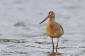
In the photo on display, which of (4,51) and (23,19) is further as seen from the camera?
(23,19)

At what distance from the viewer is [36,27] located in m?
12.3

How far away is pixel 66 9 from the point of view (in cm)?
1584

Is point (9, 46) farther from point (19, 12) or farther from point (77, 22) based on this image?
point (19, 12)

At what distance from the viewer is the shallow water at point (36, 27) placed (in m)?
8.97

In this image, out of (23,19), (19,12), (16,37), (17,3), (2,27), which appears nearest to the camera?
(16,37)

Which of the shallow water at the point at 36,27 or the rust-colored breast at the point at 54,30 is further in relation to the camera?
the shallow water at the point at 36,27

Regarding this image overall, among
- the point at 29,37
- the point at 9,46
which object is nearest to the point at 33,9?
the point at 29,37

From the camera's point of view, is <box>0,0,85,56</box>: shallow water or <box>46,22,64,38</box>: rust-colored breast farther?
<box>0,0,85,56</box>: shallow water

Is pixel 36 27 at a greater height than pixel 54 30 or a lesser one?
greater

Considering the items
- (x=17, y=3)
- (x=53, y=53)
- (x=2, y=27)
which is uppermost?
(x=17, y=3)

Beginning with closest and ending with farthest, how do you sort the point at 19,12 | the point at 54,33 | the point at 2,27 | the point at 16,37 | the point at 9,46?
the point at 54,33
the point at 9,46
the point at 16,37
the point at 2,27
the point at 19,12

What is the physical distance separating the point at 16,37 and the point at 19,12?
15.1 ft

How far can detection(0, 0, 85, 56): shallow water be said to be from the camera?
29.4 ft

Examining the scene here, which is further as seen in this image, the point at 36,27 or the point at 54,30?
the point at 36,27
